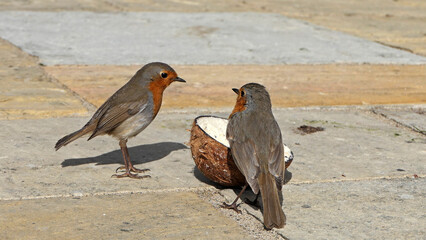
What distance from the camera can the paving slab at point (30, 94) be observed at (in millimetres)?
7676

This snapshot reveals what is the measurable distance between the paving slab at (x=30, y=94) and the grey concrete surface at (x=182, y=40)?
0.51m

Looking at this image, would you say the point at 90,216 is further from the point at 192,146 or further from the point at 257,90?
the point at 257,90

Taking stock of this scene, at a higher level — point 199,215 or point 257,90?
point 257,90

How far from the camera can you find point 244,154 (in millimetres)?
5117

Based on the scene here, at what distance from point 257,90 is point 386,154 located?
1646 mm

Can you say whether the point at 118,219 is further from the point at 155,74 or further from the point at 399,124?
the point at 399,124

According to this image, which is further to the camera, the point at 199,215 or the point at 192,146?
the point at 192,146

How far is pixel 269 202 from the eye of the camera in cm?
480

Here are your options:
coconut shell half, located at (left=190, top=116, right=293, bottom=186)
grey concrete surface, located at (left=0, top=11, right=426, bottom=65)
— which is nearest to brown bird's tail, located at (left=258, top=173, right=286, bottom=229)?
coconut shell half, located at (left=190, top=116, right=293, bottom=186)

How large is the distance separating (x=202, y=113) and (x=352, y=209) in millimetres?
2962

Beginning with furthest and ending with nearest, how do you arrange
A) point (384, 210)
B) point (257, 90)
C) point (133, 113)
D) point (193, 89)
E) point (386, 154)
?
point (193, 89) < point (386, 154) < point (133, 113) < point (257, 90) < point (384, 210)

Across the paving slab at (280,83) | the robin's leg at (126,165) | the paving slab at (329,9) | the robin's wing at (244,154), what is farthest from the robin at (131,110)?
the paving slab at (329,9)

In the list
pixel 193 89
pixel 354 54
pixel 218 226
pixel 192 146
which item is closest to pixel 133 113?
pixel 192 146

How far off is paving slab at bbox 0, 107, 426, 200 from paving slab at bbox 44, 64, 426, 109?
2.15ft
